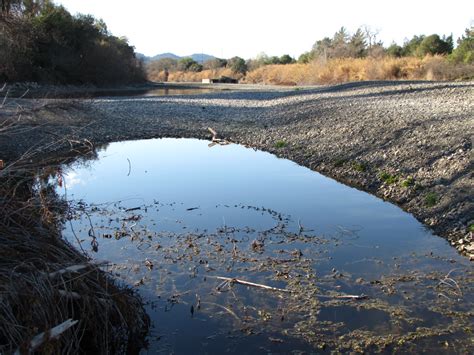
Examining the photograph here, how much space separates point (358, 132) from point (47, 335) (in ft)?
35.3

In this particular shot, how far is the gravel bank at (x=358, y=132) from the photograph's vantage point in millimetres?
8172

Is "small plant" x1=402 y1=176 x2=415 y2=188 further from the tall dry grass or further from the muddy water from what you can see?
the tall dry grass

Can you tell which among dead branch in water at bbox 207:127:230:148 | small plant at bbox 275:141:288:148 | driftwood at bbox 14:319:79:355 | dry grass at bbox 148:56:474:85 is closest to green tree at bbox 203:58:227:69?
dry grass at bbox 148:56:474:85

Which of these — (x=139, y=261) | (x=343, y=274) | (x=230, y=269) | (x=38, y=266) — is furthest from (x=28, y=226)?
(x=343, y=274)

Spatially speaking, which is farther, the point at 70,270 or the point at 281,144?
the point at 281,144

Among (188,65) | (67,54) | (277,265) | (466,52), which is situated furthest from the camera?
(188,65)

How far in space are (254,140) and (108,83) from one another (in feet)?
106

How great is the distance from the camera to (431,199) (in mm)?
8023

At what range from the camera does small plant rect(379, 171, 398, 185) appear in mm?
9352

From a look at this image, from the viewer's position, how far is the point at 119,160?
43.1ft

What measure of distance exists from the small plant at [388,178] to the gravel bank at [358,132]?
0.8 inches

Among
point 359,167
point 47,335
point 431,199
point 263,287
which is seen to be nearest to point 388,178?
point 359,167

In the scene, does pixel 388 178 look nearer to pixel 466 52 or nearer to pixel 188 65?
pixel 466 52

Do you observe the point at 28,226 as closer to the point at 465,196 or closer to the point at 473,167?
the point at 465,196
